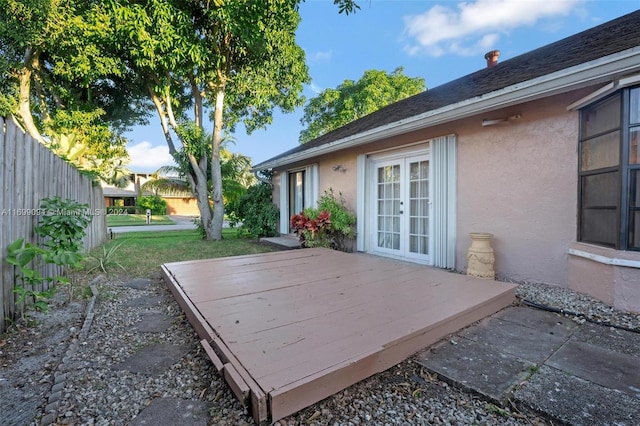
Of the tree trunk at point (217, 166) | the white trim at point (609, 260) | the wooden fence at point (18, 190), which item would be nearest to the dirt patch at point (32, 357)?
the wooden fence at point (18, 190)

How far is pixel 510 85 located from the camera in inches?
146

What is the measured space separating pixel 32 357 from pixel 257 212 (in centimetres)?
805

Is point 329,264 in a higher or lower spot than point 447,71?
lower

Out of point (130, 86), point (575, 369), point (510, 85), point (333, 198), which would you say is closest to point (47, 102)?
point (130, 86)

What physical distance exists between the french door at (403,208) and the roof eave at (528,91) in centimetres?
76

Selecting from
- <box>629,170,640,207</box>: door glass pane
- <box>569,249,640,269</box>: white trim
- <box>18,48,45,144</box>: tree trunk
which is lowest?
<box>569,249,640,269</box>: white trim

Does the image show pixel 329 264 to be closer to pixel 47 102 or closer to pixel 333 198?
pixel 333 198

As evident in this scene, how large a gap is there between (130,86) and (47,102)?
3450mm

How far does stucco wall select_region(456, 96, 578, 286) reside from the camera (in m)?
3.65

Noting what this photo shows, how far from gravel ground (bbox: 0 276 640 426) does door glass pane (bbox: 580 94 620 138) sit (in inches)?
78.9

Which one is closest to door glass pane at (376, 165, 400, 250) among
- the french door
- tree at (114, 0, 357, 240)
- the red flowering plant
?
the french door

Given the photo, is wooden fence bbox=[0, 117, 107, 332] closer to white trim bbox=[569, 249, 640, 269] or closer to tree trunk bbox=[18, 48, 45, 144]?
white trim bbox=[569, 249, 640, 269]

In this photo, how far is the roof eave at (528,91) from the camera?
111 inches

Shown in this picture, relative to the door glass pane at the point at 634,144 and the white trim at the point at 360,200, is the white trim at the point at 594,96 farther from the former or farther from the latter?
the white trim at the point at 360,200
